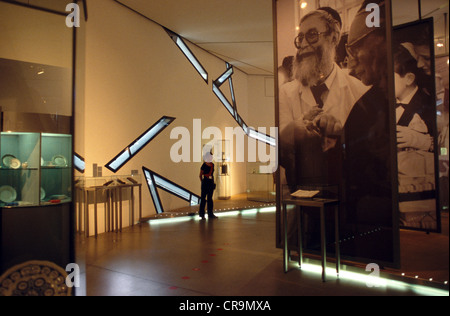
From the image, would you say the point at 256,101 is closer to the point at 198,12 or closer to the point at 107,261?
the point at 198,12

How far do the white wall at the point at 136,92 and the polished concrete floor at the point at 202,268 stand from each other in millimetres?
1656

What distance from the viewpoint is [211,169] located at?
6992mm

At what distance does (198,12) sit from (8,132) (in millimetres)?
4697

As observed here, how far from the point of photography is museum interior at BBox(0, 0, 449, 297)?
11.1ft

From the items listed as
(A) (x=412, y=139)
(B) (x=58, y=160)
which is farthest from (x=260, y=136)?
(B) (x=58, y=160)

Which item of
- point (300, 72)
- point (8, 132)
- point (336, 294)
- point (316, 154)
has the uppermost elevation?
point (300, 72)

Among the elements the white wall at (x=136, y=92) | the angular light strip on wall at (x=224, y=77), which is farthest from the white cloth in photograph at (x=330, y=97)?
the angular light strip on wall at (x=224, y=77)

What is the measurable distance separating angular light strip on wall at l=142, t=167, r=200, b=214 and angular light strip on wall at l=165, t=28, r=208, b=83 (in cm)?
322

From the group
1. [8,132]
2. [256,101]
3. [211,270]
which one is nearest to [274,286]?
[211,270]

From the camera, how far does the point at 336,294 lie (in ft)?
10.0

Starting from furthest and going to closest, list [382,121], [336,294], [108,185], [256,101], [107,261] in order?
[256,101] → [108,185] → [107,261] → [382,121] → [336,294]

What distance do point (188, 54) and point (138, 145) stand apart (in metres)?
3.10

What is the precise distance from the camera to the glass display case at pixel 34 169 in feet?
12.0

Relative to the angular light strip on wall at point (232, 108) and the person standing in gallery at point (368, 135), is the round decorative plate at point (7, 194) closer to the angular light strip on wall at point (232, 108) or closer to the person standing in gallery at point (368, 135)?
the person standing in gallery at point (368, 135)
